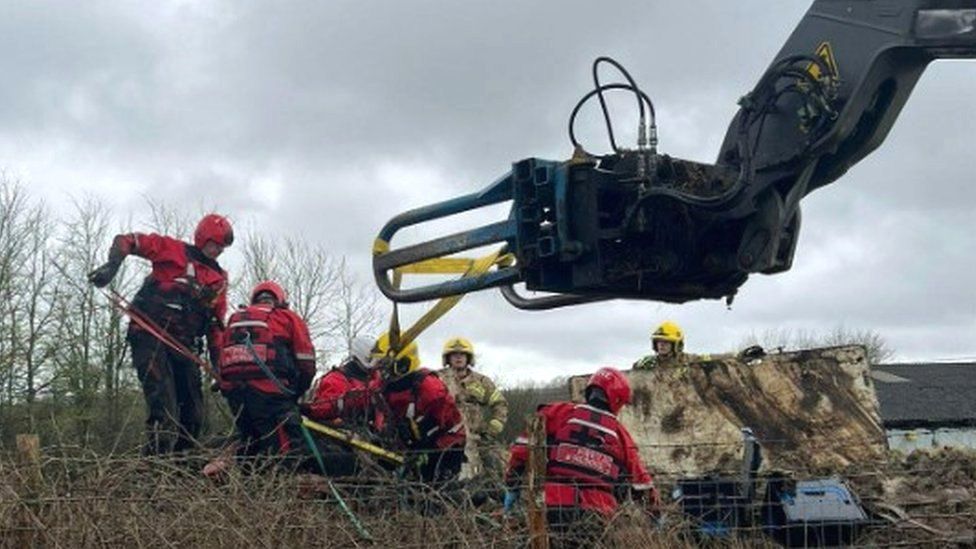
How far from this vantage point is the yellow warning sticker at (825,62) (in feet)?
20.7

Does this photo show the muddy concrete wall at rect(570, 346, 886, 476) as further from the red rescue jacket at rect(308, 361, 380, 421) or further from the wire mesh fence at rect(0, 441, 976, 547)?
the red rescue jacket at rect(308, 361, 380, 421)

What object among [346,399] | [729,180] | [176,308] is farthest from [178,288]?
[729,180]

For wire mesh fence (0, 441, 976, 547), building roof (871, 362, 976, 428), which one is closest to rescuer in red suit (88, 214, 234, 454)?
wire mesh fence (0, 441, 976, 547)

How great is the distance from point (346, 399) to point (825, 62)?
14.8 feet

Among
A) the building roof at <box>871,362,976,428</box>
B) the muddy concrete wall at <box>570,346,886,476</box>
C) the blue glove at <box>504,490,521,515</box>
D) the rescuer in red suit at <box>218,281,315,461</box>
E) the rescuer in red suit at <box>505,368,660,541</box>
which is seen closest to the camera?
the blue glove at <box>504,490,521,515</box>

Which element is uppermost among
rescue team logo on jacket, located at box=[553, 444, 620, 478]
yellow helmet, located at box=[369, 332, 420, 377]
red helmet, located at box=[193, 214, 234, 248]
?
red helmet, located at box=[193, 214, 234, 248]

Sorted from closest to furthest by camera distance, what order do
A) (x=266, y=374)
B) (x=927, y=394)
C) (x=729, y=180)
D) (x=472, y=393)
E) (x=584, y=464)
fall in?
(x=729, y=180)
(x=584, y=464)
(x=266, y=374)
(x=472, y=393)
(x=927, y=394)

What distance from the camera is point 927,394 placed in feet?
114

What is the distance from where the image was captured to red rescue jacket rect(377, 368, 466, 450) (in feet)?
31.1

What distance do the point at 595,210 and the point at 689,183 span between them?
48cm

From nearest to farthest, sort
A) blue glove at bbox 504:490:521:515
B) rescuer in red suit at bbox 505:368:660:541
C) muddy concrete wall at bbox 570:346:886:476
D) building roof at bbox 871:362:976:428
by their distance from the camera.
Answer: blue glove at bbox 504:490:521:515, rescuer in red suit at bbox 505:368:660:541, muddy concrete wall at bbox 570:346:886:476, building roof at bbox 871:362:976:428

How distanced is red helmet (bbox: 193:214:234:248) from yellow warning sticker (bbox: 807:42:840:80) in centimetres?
494

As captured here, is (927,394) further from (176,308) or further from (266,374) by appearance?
(266,374)

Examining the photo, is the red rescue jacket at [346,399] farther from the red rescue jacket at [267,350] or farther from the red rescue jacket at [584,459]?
the red rescue jacket at [584,459]
